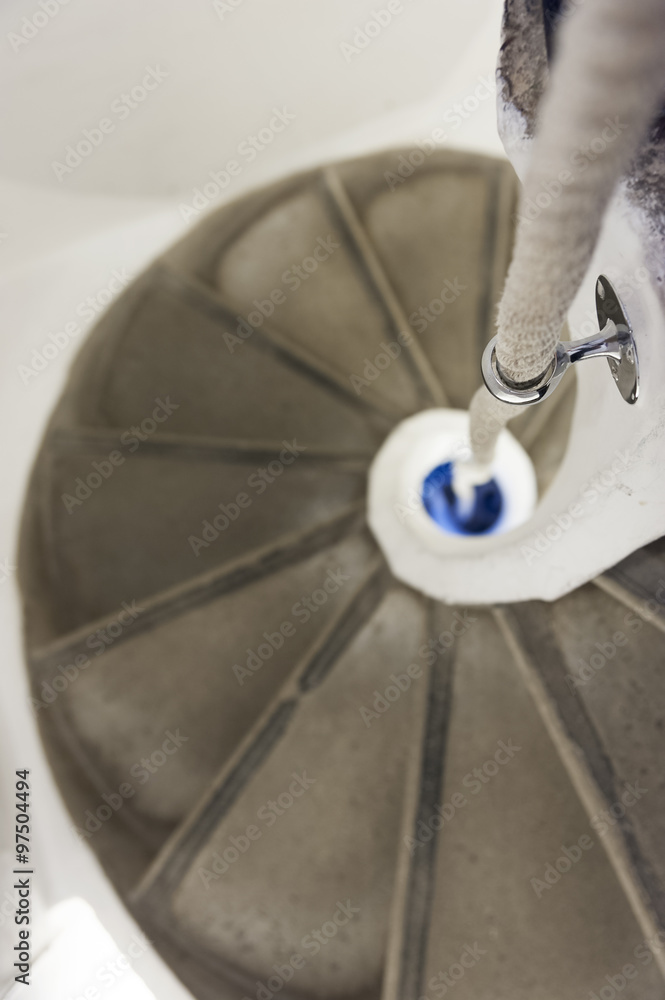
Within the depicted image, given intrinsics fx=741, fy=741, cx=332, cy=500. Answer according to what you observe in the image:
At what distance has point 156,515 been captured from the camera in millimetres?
3508

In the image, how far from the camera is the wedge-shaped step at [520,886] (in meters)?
2.55

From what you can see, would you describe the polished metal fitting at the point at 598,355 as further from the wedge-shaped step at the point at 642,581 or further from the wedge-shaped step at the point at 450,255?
the wedge-shaped step at the point at 450,255

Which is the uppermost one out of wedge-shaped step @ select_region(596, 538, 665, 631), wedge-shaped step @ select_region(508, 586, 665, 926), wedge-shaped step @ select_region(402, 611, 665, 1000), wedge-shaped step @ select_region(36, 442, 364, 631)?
wedge-shaped step @ select_region(36, 442, 364, 631)

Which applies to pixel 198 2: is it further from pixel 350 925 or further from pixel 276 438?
pixel 350 925

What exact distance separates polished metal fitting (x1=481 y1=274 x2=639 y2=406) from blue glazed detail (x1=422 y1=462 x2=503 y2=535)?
1740 mm

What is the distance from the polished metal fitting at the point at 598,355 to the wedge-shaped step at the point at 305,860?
172cm

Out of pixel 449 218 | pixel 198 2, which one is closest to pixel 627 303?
pixel 449 218

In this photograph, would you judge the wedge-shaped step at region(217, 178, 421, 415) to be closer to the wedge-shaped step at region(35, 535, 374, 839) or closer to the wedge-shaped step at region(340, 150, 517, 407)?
the wedge-shaped step at region(340, 150, 517, 407)

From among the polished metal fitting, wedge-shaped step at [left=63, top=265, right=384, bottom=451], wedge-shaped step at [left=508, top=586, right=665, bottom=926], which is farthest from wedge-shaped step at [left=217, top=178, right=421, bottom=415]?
the polished metal fitting

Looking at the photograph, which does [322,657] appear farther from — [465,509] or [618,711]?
[618,711]

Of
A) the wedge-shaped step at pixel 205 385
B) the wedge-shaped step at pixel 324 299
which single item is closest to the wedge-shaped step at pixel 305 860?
the wedge-shaped step at pixel 205 385

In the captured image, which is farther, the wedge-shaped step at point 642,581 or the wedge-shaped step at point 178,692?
the wedge-shaped step at point 178,692

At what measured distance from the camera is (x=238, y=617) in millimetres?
3291

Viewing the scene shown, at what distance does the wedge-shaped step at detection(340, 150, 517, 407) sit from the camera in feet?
12.8
